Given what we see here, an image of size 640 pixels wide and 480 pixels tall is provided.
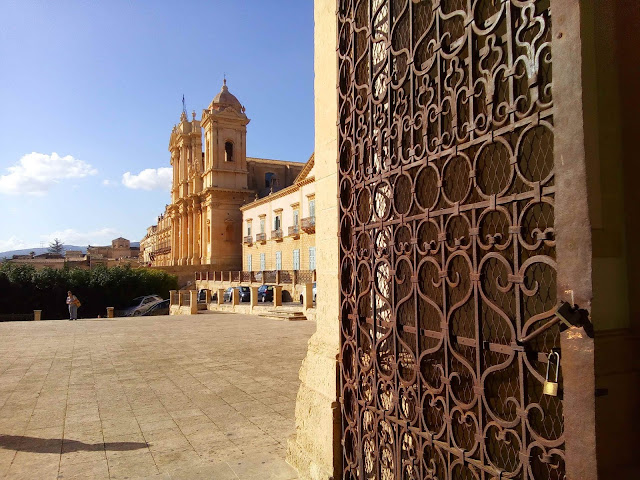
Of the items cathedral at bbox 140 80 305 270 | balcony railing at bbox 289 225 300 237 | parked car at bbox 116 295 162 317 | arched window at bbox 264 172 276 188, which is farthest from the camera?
arched window at bbox 264 172 276 188

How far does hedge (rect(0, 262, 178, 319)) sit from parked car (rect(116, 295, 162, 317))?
684mm

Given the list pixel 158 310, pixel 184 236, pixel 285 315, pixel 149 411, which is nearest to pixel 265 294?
pixel 158 310

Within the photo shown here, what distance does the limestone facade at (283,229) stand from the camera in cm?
3609

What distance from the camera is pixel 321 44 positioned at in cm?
389

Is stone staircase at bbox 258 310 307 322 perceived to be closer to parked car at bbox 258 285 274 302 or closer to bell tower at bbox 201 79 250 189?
parked car at bbox 258 285 274 302

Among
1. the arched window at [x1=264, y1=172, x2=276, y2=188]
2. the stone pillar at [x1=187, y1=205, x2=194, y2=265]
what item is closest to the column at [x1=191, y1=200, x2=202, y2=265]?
the stone pillar at [x1=187, y1=205, x2=194, y2=265]

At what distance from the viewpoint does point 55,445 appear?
4.52 m

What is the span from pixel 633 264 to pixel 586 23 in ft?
2.83

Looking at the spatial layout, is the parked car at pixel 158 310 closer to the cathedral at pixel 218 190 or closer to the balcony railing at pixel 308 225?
the balcony railing at pixel 308 225

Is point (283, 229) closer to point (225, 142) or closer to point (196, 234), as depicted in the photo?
point (225, 142)

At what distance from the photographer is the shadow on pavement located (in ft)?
14.4

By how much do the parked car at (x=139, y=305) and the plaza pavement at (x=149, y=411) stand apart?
884 inches

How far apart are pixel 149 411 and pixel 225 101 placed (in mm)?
48157

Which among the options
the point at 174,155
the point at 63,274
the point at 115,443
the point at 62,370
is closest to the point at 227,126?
the point at 174,155
